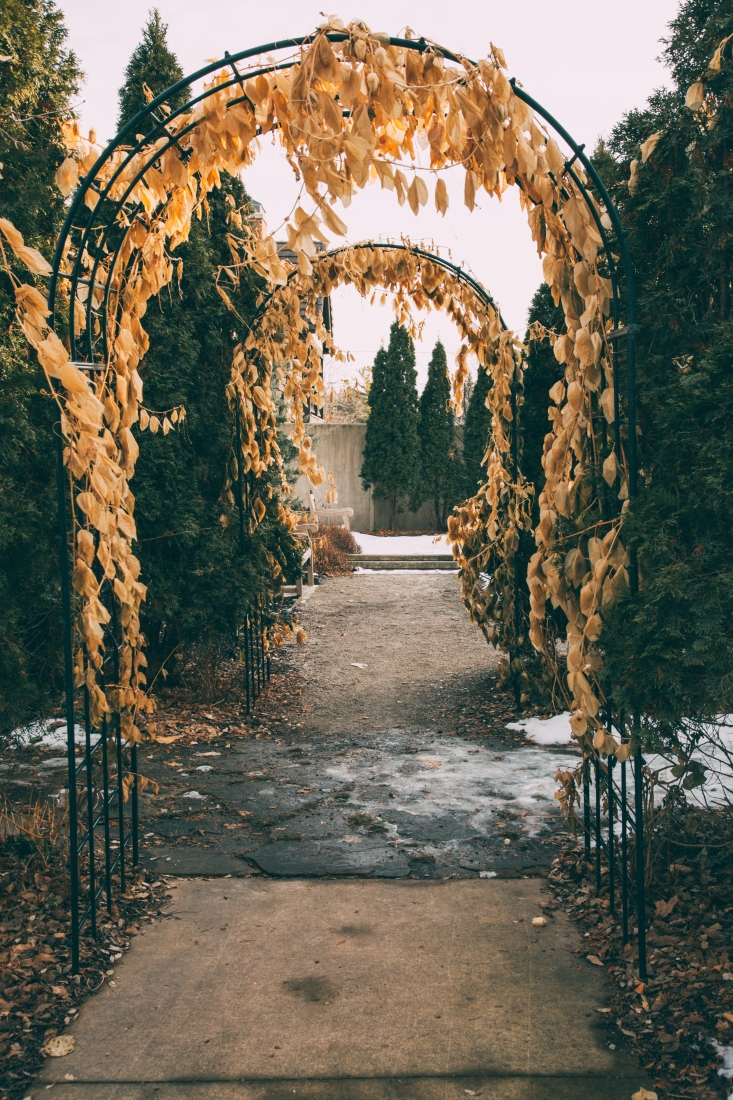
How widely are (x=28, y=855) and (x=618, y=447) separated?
8.93 ft

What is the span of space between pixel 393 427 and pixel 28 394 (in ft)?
45.0

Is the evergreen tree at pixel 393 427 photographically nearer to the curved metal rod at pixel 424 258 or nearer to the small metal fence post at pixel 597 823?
the curved metal rod at pixel 424 258

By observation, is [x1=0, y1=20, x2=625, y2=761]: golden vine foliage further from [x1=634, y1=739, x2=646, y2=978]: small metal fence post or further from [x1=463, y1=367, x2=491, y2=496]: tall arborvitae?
[x1=463, y1=367, x2=491, y2=496]: tall arborvitae

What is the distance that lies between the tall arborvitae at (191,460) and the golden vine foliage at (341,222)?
87.6 inches

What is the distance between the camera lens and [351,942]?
2.82 meters

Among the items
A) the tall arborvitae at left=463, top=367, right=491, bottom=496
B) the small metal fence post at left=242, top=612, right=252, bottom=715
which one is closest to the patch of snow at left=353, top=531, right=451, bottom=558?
the tall arborvitae at left=463, top=367, right=491, bottom=496

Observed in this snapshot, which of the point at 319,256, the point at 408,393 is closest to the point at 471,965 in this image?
the point at 319,256

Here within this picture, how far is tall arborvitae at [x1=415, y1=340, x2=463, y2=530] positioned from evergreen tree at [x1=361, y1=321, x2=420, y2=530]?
0.31m

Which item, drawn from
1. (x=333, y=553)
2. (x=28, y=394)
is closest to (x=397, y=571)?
(x=333, y=553)

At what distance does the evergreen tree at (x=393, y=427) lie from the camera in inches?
688

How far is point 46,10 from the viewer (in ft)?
14.2

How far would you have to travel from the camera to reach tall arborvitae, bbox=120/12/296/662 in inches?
218

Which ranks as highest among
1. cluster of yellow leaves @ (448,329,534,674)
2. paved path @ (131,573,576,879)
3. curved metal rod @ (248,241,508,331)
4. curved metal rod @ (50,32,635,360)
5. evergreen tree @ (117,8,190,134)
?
evergreen tree @ (117,8,190,134)

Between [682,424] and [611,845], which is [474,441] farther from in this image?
[682,424]
